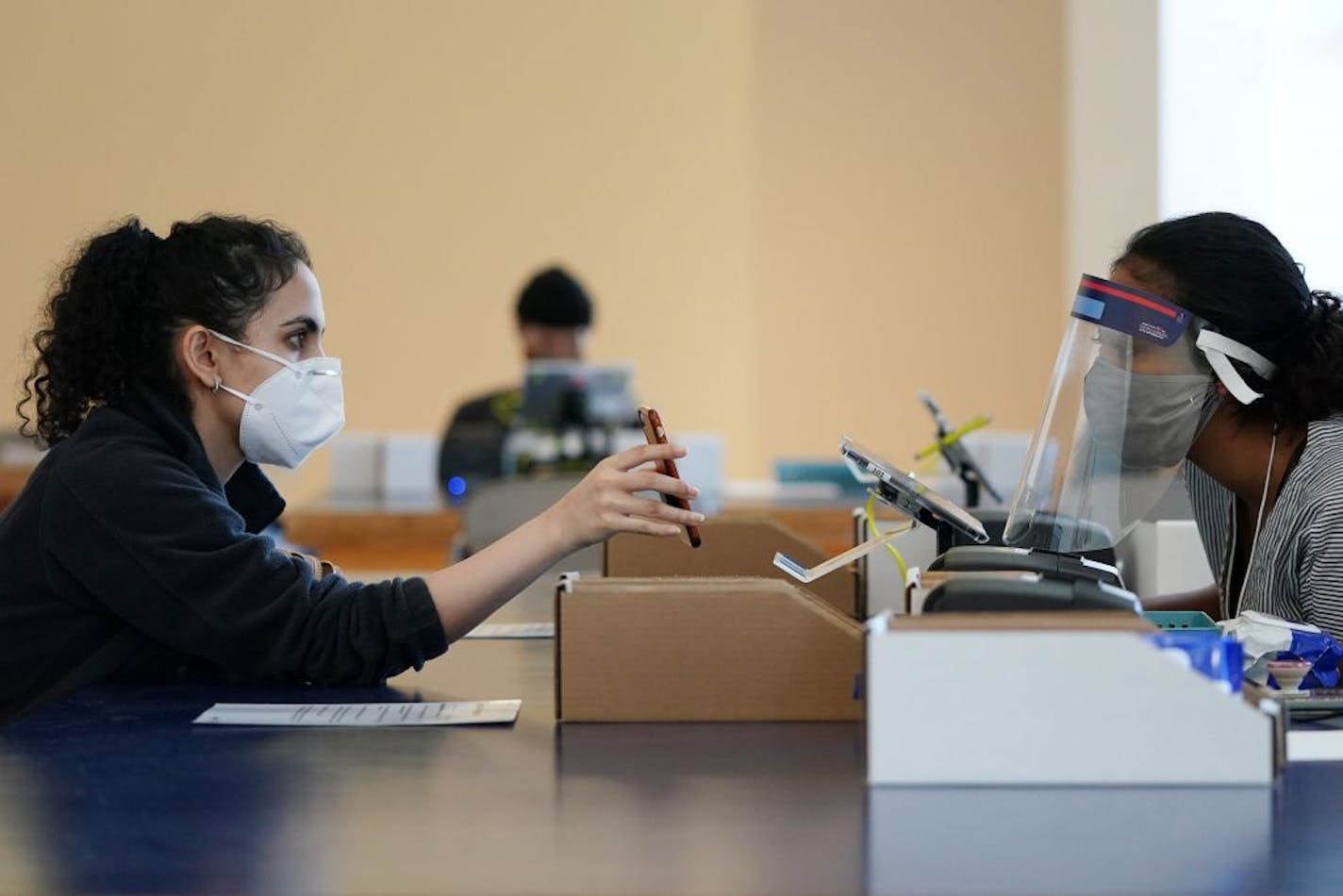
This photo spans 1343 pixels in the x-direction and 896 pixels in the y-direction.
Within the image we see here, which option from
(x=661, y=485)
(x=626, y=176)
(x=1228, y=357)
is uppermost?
(x=626, y=176)

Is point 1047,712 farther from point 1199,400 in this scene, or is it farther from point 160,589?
point 160,589

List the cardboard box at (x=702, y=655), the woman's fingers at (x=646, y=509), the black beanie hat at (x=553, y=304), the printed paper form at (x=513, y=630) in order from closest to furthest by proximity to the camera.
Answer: the cardboard box at (x=702, y=655) < the woman's fingers at (x=646, y=509) < the printed paper form at (x=513, y=630) < the black beanie hat at (x=553, y=304)

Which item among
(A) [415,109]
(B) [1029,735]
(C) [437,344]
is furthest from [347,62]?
(B) [1029,735]

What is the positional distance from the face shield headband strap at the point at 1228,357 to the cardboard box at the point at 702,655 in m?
0.59

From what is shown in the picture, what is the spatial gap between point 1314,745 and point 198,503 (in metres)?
1.02

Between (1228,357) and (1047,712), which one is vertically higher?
(1228,357)

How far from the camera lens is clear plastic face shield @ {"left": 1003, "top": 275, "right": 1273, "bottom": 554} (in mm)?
1620

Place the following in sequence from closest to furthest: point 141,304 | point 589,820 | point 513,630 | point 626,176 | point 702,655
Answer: point 589,820, point 702,655, point 141,304, point 513,630, point 626,176

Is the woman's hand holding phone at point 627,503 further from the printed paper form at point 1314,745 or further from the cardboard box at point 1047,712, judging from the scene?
the printed paper form at point 1314,745

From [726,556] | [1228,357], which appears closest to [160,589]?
[726,556]

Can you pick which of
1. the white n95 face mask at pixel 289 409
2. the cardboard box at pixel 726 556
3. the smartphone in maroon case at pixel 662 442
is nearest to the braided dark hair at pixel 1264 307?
the cardboard box at pixel 726 556

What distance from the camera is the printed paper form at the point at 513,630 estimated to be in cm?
186

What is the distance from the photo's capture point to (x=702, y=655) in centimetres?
130

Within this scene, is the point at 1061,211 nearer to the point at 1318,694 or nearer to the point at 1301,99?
the point at 1301,99
